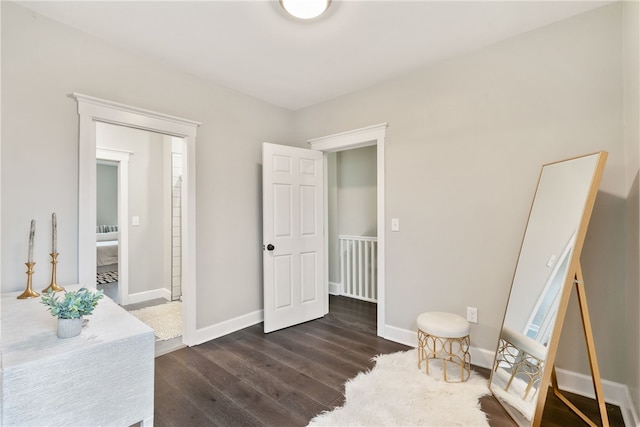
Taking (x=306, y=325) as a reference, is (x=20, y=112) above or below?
above

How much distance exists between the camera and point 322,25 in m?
2.08

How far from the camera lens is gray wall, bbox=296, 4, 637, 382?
6.20 ft

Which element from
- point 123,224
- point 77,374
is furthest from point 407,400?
point 123,224

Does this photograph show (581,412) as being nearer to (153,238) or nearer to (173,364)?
(173,364)

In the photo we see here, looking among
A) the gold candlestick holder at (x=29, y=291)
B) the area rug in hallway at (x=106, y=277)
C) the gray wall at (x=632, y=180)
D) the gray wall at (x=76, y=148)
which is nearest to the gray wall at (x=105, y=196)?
the area rug in hallway at (x=106, y=277)

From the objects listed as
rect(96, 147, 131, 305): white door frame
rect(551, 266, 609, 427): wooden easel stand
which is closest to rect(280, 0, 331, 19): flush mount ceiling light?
rect(551, 266, 609, 427): wooden easel stand

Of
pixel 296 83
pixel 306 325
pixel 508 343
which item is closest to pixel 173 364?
pixel 306 325

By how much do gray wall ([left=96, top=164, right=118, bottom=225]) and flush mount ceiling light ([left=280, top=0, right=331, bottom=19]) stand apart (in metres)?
8.40

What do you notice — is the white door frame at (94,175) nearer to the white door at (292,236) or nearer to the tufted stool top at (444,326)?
the white door at (292,236)

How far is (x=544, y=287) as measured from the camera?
1.74m

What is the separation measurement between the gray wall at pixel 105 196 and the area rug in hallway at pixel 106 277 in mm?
3113

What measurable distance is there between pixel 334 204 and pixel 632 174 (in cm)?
331

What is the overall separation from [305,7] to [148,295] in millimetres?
4067

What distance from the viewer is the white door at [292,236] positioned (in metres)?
3.12
